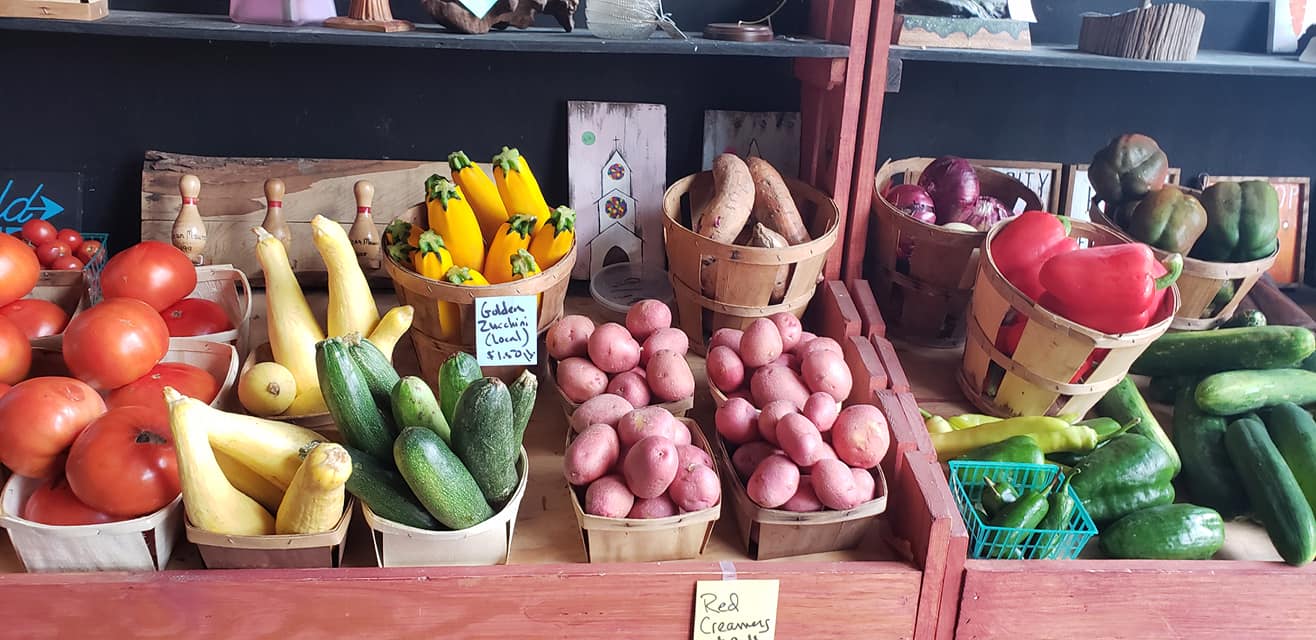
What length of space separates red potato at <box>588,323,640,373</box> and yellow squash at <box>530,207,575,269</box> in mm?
155

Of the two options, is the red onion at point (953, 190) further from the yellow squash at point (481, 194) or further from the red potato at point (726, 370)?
the yellow squash at point (481, 194)

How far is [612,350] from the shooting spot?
4.33 ft

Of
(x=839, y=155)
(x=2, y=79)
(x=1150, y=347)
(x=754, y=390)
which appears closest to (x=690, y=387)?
(x=754, y=390)

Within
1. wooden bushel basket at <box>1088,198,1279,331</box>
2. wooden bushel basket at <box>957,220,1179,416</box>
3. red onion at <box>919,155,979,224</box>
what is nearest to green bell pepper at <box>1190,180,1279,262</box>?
wooden bushel basket at <box>1088,198,1279,331</box>

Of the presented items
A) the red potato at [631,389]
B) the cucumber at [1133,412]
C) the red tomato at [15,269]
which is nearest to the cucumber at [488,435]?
the red potato at [631,389]

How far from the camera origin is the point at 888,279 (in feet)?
5.53

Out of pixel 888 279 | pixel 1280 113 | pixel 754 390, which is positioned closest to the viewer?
pixel 754 390

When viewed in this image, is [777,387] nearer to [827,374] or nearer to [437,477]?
[827,374]

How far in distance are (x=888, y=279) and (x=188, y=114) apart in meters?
1.41

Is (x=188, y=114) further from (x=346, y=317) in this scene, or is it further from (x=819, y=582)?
(x=819, y=582)

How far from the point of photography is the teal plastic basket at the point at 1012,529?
3.79 ft

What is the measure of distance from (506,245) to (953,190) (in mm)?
841

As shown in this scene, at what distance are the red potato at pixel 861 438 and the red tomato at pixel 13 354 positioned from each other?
3.78ft

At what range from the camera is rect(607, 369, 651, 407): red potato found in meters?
1.30
